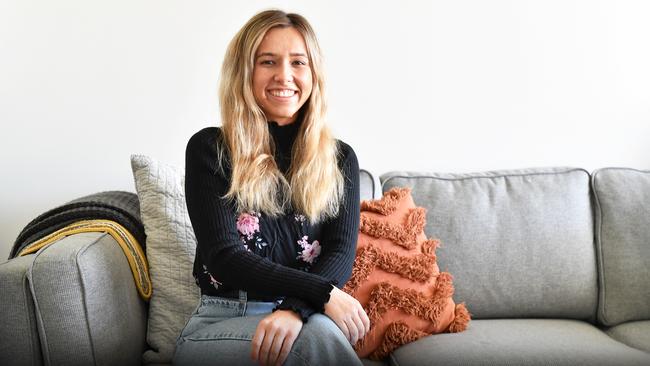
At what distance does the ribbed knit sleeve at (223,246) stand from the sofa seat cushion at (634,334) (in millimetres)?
881

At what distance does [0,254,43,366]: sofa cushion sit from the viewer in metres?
1.40

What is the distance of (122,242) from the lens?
1.70 metres

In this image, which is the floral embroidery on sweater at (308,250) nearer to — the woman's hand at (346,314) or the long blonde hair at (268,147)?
the long blonde hair at (268,147)

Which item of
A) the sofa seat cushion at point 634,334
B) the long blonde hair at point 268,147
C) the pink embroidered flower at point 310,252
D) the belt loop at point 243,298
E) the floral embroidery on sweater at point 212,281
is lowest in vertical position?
the sofa seat cushion at point 634,334

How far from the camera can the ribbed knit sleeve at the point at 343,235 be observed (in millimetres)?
1519

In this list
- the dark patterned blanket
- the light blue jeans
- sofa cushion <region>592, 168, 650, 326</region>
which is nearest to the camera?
the light blue jeans

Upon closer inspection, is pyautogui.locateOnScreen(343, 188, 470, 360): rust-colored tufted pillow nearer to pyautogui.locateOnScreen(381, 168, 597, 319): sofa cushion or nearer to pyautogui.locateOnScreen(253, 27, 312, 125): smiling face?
pyautogui.locateOnScreen(381, 168, 597, 319): sofa cushion

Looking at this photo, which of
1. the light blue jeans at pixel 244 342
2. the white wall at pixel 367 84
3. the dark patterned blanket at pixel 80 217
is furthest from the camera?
the white wall at pixel 367 84

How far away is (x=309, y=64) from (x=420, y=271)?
0.61 metres

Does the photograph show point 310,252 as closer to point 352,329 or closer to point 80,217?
point 352,329

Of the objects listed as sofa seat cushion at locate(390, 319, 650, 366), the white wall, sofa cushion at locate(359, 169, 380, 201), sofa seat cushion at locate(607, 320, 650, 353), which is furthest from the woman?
sofa seat cushion at locate(607, 320, 650, 353)

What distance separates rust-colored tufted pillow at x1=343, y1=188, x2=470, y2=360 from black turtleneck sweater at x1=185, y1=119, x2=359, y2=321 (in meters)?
0.16

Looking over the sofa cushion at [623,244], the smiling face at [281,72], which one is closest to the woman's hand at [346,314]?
the smiling face at [281,72]

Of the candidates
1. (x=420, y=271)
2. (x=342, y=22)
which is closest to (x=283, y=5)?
(x=342, y=22)
